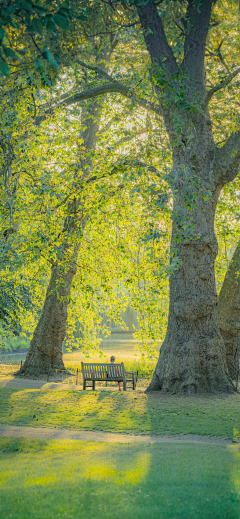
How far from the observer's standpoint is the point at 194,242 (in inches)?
382

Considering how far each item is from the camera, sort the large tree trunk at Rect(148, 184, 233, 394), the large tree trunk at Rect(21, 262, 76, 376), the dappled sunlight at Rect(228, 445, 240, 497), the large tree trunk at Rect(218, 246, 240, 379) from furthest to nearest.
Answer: the large tree trunk at Rect(21, 262, 76, 376)
the large tree trunk at Rect(218, 246, 240, 379)
the large tree trunk at Rect(148, 184, 233, 394)
the dappled sunlight at Rect(228, 445, 240, 497)

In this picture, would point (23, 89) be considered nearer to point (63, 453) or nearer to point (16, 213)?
point (16, 213)

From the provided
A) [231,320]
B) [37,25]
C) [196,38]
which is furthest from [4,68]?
[231,320]

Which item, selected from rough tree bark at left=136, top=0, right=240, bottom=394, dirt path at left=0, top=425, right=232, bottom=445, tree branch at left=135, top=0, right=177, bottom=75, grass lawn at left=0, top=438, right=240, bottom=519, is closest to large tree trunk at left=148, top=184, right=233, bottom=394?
rough tree bark at left=136, top=0, right=240, bottom=394

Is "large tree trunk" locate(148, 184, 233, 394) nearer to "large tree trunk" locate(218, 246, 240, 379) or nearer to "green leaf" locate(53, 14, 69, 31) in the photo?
"large tree trunk" locate(218, 246, 240, 379)

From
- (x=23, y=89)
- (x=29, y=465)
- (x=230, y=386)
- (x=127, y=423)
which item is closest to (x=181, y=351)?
(x=230, y=386)

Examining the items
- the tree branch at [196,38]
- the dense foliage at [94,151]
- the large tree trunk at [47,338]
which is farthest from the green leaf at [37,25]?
the large tree trunk at [47,338]

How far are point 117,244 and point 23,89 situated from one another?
696 centimetres

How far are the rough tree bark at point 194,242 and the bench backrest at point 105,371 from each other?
1.50 meters

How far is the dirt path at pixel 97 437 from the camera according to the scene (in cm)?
621

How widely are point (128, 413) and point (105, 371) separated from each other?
11.0ft

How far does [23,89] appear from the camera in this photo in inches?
297

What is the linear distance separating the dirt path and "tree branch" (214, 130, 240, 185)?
20.0 ft

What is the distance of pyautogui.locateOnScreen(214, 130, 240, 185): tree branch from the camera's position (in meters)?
9.92
